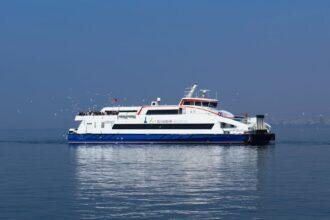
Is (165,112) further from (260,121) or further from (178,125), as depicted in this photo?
(260,121)

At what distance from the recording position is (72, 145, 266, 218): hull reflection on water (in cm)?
3052

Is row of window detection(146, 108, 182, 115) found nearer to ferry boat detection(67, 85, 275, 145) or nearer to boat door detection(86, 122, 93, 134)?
ferry boat detection(67, 85, 275, 145)

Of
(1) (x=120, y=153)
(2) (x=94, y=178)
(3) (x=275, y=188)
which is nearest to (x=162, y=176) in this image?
(2) (x=94, y=178)

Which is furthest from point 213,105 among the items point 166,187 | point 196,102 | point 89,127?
point 166,187

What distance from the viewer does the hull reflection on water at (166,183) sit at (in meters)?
30.5

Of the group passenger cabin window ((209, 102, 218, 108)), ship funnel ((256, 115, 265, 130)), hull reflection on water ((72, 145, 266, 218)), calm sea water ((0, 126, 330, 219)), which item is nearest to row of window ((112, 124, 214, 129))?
passenger cabin window ((209, 102, 218, 108))

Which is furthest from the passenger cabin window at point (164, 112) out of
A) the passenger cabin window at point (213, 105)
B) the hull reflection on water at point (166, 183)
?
the hull reflection on water at point (166, 183)

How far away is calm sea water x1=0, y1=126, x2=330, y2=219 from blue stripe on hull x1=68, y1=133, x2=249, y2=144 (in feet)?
43.7

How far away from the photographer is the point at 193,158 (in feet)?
199

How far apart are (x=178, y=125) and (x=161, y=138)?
2844 millimetres

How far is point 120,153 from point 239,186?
31502mm

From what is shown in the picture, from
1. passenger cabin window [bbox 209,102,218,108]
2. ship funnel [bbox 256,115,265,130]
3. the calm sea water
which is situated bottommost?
the calm sea water

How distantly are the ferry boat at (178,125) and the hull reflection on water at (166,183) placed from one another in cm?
855

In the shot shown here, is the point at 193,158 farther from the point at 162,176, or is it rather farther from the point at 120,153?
the point at 162,176
